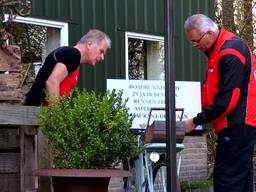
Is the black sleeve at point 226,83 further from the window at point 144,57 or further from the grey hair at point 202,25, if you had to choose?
the window at point 144,57

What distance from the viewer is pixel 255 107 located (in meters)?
5.12

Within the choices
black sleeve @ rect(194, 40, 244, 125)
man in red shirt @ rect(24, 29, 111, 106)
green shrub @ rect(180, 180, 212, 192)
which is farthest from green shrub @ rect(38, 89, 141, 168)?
green shrub @ rect(180, 180, 212, 192)

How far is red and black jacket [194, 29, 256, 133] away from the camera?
16.2 ft

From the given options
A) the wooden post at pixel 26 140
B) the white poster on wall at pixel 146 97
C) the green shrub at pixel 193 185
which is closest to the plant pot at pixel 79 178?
the wooden post at pixel 26 140

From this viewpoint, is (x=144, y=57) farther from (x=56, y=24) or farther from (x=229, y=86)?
(x=229, y=86)

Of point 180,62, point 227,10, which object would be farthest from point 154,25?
point 227,10

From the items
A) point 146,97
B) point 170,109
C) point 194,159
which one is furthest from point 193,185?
point 170,109

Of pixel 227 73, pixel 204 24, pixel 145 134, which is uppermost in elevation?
pixel 204 24

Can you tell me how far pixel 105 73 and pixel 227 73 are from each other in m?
3.73

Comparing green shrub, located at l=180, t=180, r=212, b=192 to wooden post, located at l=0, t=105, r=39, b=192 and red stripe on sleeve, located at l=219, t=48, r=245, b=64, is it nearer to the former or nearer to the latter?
red stripe on sleeve, located at l=219, t=48, r=245, b=64

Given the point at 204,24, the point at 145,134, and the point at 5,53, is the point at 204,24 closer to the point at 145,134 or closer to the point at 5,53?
the point at 145,134

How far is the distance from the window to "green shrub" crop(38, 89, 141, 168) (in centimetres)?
504

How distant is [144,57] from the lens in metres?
9.70

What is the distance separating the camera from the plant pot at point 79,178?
375cm
